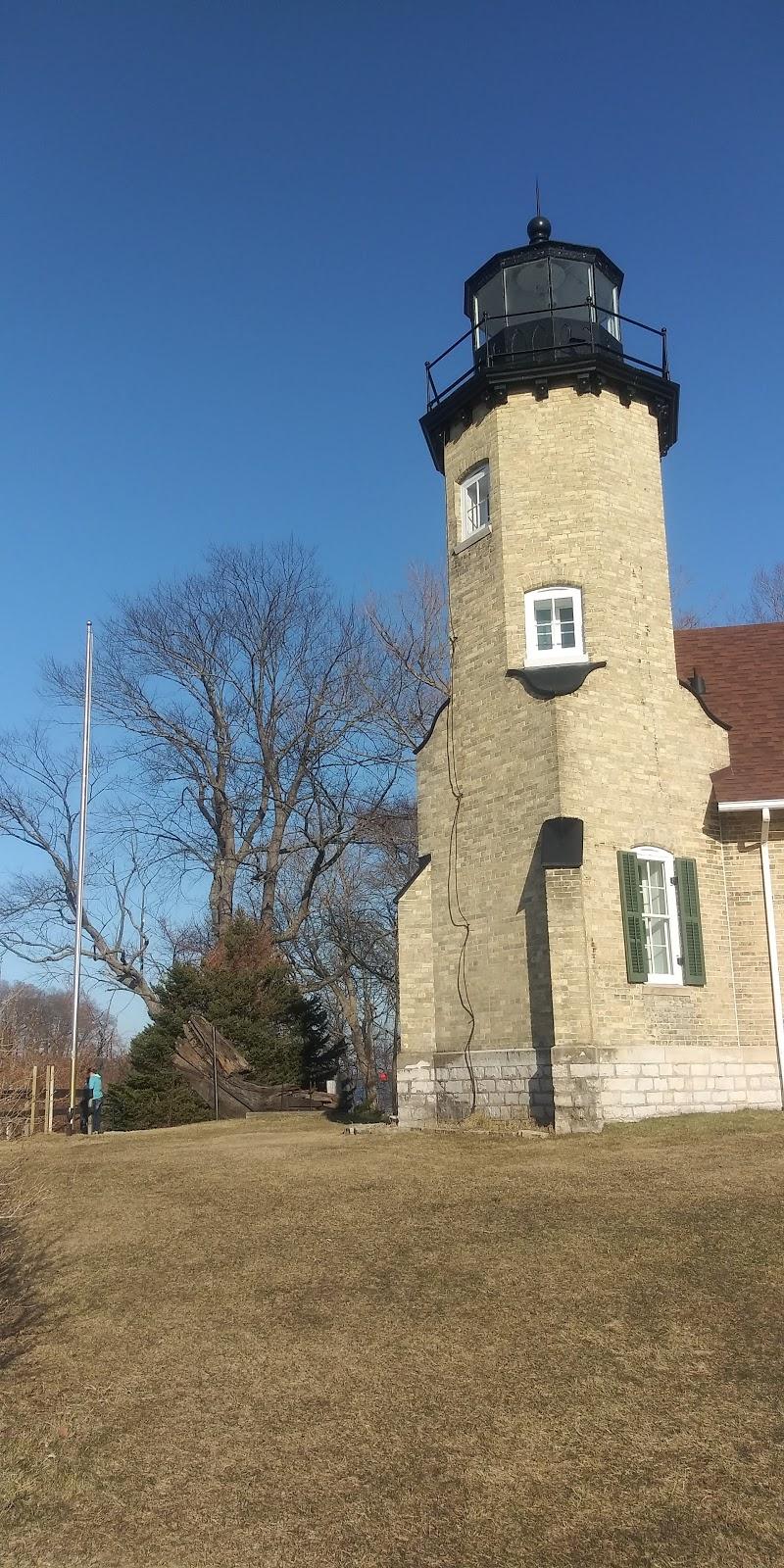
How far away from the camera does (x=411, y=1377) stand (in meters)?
5.82

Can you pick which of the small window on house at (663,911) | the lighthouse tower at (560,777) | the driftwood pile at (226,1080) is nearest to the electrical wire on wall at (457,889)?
the lighthouse tower at (560,777)

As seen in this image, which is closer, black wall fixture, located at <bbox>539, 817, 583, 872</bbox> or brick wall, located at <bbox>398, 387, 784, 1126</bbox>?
black wall fixture, located at <bbox>539, 817, 583, 872</bbox>

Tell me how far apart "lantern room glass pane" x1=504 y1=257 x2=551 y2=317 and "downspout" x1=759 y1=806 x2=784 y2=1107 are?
924 centimetres

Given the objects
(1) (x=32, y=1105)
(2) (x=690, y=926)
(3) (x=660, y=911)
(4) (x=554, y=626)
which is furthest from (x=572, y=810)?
(1) (x=32, y=1105)

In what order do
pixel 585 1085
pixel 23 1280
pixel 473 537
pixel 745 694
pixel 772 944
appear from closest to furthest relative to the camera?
1. pixel 23 1280
2. pixel 585 1085
3. pixel 772 944
4. pixel 473 537
5. pixel 745 694

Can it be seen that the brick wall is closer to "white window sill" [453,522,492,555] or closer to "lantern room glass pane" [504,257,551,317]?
"white window sill" [453,522,492,555]

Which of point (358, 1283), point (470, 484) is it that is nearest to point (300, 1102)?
point (470, 484)

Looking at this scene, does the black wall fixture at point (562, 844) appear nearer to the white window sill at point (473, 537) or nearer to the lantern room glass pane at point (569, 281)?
the white window sill at point (473, 537)

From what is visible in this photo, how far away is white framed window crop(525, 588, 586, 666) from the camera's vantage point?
15641 millimetres

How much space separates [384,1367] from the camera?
5.98m

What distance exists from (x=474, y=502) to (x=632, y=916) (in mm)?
7089

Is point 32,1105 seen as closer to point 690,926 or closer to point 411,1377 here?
point 690,926

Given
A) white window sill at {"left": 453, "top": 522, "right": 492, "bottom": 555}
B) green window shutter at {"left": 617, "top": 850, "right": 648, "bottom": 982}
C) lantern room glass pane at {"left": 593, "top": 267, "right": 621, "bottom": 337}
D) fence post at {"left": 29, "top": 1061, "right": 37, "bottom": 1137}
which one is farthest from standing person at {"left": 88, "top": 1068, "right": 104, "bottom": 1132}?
lantern room glass pane at {"left": 593, "top": 267, "right": 621, "bottom": 337}

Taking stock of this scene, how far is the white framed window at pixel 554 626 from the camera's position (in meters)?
15.6
